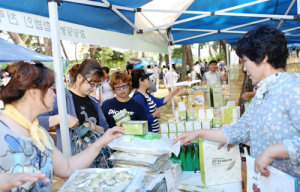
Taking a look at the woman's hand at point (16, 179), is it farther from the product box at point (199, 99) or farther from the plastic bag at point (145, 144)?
Answer: the product box at point (199, 99)

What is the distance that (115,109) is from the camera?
2756mm

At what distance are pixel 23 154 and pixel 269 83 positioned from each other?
129 cm

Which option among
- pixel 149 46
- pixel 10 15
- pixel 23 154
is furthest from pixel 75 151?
pixel 149 46

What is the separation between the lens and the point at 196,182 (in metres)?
1.79

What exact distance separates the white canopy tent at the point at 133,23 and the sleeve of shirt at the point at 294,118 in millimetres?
1338

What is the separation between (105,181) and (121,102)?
5.73 ft

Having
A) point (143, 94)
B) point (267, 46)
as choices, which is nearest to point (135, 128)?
point (267, 46)

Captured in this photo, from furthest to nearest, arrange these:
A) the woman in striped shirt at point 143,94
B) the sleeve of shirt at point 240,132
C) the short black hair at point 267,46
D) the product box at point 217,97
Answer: the product box at point 217,97 → the woman in striped shirt at point 143,94 → the sleeve of shirt at point 240,132 → the short black hair at point 267,46

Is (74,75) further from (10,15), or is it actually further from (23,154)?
(23,154)

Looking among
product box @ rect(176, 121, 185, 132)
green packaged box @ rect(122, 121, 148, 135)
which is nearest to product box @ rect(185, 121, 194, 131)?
product box @ rect(176, 121, 185, 132)

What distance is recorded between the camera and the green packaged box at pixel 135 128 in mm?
1502

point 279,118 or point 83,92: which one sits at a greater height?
point 83,92

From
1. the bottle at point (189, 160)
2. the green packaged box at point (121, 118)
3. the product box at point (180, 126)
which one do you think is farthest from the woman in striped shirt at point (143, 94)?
the green packaged box at point (121, 118)

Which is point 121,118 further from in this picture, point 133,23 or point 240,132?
point 133,23
